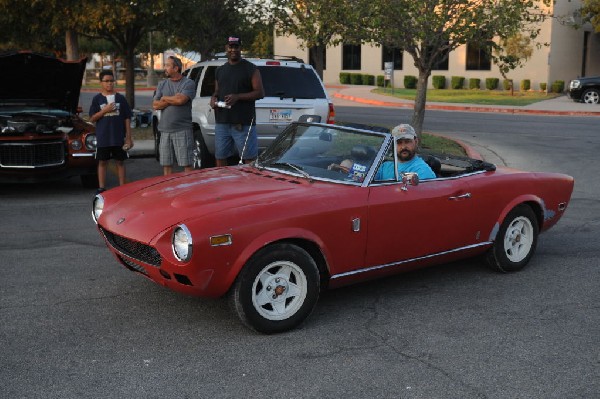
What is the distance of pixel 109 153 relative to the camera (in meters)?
9.22

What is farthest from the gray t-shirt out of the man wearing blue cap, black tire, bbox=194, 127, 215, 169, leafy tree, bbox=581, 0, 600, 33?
leafy tree, bbox=581, 0, 600, 33

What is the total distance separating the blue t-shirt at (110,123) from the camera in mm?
9102

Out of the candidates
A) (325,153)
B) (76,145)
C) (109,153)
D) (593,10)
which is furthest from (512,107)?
(325,153)

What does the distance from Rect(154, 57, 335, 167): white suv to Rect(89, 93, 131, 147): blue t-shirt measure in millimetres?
2141

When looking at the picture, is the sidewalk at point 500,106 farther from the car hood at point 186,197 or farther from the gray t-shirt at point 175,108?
the car hood at point 186,197

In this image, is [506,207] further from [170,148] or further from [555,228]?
[170,148]

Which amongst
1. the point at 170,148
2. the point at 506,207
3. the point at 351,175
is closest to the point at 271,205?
the point at 351,175

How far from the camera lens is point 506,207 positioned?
612 cm

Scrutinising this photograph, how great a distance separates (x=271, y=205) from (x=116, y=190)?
60.6 inches

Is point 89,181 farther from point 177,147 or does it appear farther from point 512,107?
point 512,107

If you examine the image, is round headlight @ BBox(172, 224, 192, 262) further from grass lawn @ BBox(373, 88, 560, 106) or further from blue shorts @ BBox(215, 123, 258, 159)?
grass lawn @ BBox(373, 88, 560, 106)

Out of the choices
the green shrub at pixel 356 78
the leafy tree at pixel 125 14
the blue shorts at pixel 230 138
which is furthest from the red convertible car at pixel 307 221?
the green shrub at pixel 356 78

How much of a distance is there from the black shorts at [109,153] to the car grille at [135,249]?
13.9 feet

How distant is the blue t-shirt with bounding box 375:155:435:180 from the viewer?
5.42 meters
